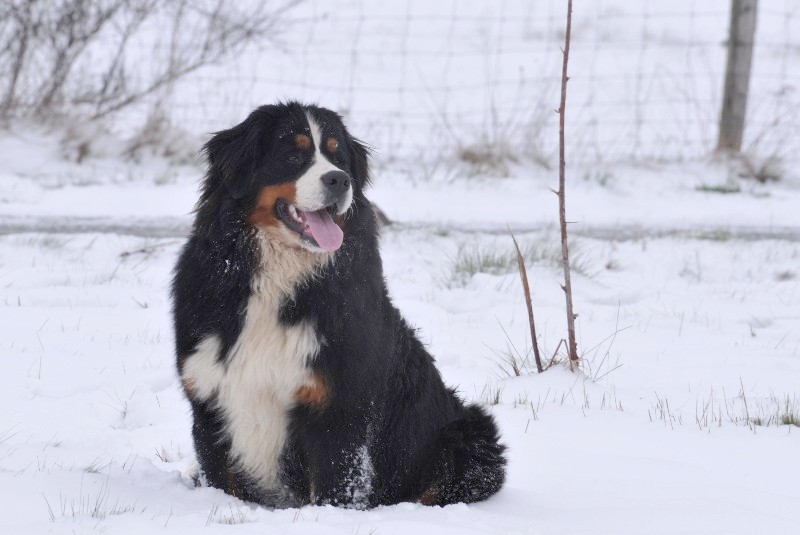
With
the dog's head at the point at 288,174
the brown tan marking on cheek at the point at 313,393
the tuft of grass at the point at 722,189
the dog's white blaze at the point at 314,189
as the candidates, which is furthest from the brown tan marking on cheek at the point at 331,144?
the tuft of grass at the point at 722,189

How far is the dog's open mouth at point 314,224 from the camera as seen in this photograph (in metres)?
3.53

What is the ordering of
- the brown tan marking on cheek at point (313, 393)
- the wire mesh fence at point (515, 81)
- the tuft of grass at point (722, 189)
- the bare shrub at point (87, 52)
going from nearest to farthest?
the brown tan marking on cheek at point (313, 393) → the tuft of grass at point (722, 189) → the bare shrub at point (87, 52) → the wire mesh fence at point (515, 81)

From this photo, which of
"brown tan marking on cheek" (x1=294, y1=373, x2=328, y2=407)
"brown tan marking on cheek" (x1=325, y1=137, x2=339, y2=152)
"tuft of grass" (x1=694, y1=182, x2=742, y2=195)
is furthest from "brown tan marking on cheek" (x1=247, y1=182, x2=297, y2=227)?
"tuft of grass" (x1=694, y1=182, x2=742, y2=195)

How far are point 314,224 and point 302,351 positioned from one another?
49cm

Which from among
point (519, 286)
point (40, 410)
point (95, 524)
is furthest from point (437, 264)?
point (95, 524)

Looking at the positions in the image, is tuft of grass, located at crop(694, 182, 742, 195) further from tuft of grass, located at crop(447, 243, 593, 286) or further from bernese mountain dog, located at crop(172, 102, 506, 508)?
bernese mountain dog, located at crop(172, 102, 506, 508)

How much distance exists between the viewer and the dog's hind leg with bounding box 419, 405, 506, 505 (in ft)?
11.9

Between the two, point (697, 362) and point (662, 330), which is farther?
point (662, 330)

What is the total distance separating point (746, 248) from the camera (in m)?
8.16

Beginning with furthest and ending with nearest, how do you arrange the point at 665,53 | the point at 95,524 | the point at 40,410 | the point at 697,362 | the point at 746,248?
the point at 665,53, the point at 746,248, the point at 697,362, the point at 40,410, the point at 95,524

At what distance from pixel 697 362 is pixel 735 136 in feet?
21.3

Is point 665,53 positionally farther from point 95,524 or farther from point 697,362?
point 95,524

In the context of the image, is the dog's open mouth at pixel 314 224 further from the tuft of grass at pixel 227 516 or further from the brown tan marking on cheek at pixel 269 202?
the tuft of grass at pixel 227 516

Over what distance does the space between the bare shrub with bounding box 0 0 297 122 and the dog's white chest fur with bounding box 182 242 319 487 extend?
329 inches
